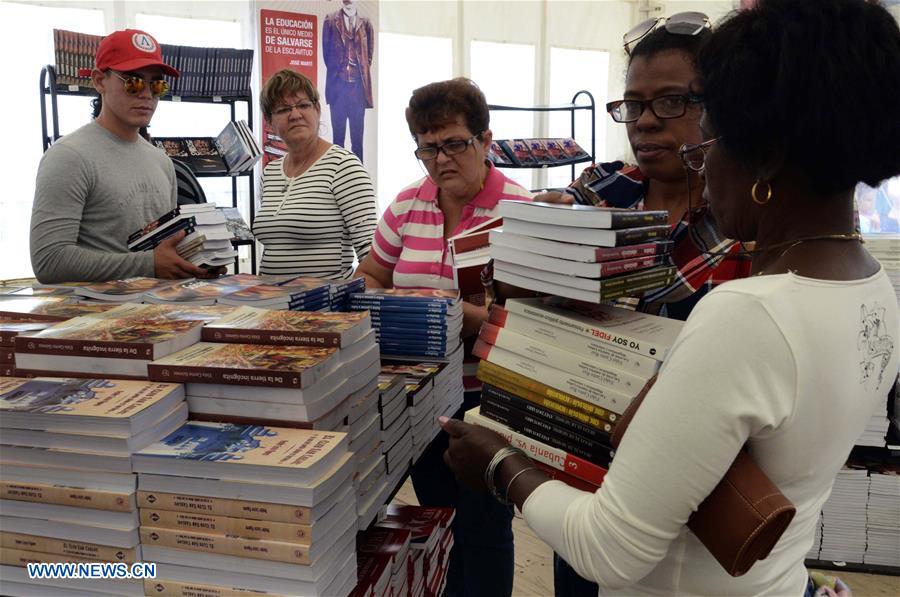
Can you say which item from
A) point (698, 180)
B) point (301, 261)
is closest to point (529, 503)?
point (698, 180)

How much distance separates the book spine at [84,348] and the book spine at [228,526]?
0.26 meters

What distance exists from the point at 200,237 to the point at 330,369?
1110 mm

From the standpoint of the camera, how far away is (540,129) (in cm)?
746

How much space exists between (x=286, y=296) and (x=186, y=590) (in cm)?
72

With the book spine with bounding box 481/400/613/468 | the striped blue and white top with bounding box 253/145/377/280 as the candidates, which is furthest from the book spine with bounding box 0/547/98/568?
the striped blue and white top with bounding box 253/145/377/280

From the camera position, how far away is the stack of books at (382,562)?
1373mm

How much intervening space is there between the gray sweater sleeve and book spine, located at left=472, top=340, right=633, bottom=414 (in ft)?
4.67

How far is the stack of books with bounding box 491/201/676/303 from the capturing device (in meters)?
1.12

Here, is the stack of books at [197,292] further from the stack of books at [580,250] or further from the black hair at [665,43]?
the black hair at [665,43]

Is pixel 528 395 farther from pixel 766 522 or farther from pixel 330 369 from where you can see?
pixel 766 522

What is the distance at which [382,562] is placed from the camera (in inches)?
57.9

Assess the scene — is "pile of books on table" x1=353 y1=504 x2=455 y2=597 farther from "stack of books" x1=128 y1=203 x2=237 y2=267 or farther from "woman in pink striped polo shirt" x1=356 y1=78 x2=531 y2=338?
"stack of books" x1=128 y1=203 x2=237 y2=267

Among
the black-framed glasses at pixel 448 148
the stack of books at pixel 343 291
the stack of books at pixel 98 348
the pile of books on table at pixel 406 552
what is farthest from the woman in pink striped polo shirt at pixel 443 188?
the stack of books at pixel 98 348

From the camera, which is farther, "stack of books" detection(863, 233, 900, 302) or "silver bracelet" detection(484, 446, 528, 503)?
"stack of books" detection(863, 233, 900, 302)
